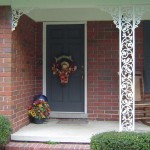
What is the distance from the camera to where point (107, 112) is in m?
7.77

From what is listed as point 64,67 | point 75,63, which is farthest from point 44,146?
point 75,63

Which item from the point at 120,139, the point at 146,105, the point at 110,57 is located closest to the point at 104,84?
the point at 110,57

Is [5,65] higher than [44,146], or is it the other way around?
[5,65]

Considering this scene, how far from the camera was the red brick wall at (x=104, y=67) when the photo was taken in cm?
775

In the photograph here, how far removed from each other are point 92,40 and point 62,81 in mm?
1164

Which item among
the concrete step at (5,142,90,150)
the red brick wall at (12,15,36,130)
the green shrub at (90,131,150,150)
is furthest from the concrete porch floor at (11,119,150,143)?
the green shrub at (90,131,150,150)

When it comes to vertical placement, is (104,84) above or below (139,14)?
below

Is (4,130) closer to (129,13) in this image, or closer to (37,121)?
(37,121)

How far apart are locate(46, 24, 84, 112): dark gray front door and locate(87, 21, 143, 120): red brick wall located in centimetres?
23

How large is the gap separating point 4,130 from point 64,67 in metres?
2.62

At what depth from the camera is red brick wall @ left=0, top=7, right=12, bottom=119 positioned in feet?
20.1

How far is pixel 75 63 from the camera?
794 centimetres

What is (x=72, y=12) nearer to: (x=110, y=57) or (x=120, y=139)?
(x=110, y=57)

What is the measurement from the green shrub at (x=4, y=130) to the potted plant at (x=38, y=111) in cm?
142
